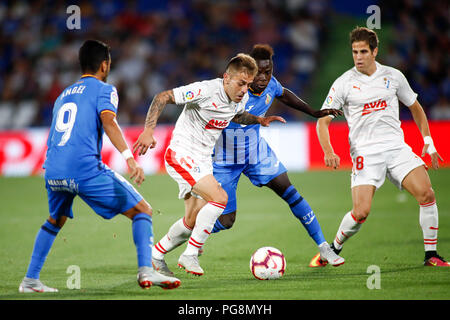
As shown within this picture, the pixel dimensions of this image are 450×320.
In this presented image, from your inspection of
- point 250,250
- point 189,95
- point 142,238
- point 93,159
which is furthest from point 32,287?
point 250,250

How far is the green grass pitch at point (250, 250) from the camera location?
5.18 m

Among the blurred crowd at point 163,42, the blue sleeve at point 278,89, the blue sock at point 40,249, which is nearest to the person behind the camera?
the blue sock at point 40,249

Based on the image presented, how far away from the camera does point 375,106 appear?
6.38 m

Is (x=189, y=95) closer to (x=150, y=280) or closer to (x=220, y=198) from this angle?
(x=220, y=198)

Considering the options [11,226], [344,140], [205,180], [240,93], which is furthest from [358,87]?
[344,140]

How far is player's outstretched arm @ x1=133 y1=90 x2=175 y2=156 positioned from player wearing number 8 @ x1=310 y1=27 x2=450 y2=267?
1.68 metres

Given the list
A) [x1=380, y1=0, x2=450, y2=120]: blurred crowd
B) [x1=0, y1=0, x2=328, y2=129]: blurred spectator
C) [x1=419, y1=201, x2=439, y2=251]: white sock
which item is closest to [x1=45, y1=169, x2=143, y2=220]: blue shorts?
[x1=419, y1=201, x2=439, y2=251]: white sock

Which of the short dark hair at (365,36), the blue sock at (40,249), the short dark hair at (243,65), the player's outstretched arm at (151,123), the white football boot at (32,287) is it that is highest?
the short dark hair at (365,36)

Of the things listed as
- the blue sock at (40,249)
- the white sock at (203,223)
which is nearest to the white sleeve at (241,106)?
the white sock at (203,223)

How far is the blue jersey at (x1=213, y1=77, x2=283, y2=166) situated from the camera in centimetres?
672

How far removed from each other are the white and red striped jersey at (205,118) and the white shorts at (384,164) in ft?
4.52

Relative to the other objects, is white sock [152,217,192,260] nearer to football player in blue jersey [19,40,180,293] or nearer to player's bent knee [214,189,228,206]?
player's bent knee [214,189,228,206]

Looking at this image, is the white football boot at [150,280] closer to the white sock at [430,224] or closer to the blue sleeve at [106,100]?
the blue sleeve at [106,100]

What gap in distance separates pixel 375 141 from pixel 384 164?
0.82 ft
